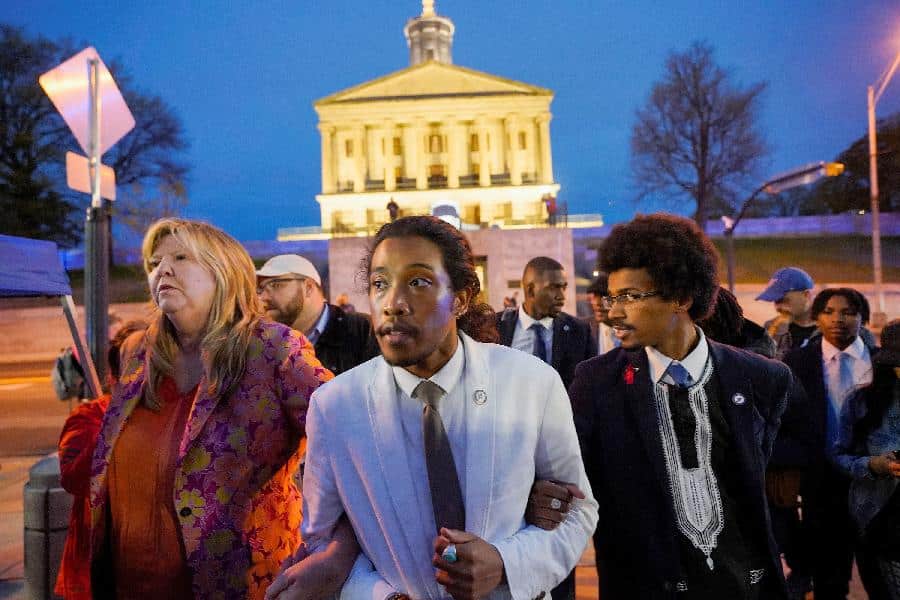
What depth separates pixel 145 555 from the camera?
7.72 ft

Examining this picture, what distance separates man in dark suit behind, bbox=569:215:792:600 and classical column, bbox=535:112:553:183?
62.3 metres

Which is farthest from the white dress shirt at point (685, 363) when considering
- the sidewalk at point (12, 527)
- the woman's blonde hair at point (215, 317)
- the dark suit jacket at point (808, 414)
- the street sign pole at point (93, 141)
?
the sidewalk at point (12, 527)

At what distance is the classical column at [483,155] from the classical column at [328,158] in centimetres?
1388

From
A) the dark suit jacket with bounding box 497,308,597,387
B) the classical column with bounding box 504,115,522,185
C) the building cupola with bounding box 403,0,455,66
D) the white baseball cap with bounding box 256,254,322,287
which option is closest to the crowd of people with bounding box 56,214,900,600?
the white baseball cap with bounding box 256,254,322,287

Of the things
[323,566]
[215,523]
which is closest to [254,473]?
[215,523]

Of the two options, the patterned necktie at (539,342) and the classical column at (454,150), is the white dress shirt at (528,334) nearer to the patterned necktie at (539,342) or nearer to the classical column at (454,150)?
the patterned necktie at (539,342)

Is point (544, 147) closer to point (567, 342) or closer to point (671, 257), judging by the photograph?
point (567, 342)

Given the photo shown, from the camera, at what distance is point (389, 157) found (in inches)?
2525

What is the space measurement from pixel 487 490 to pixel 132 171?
4941 centimetres

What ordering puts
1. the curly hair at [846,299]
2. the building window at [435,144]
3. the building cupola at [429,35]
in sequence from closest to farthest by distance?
the curly hair at [846,299] < the building window at [435,144] < the building cupola at [429,35]

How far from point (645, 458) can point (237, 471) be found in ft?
4.84

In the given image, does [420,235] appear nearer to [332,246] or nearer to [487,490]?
[487,490]

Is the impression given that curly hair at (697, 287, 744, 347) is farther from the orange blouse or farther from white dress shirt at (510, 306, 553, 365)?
the orange blouse

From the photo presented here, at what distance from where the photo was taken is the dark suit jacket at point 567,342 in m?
5.39
